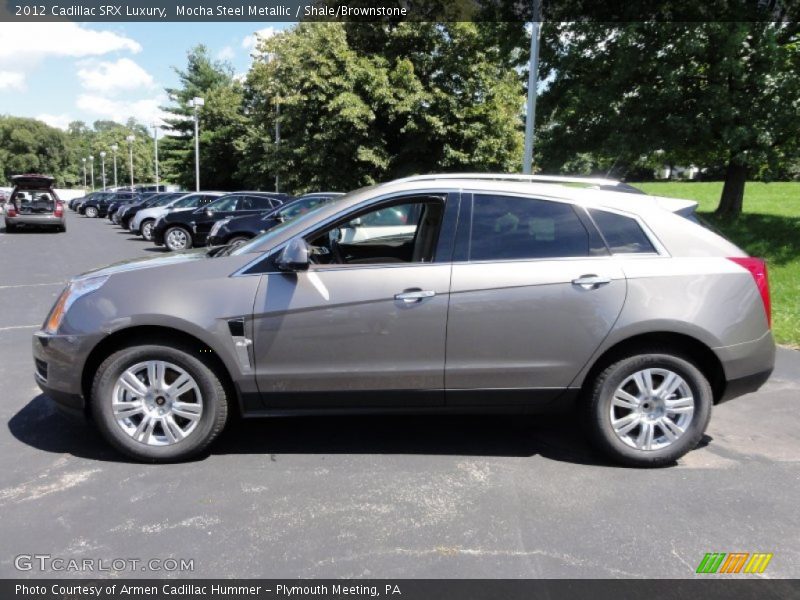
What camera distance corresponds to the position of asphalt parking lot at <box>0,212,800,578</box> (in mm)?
2908

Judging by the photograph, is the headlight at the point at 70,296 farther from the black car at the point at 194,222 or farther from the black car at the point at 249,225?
the black car at the point at 194,222

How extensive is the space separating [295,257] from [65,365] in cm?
152

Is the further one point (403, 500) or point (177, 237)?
point (177, 237)

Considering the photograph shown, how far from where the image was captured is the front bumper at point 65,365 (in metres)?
3.70

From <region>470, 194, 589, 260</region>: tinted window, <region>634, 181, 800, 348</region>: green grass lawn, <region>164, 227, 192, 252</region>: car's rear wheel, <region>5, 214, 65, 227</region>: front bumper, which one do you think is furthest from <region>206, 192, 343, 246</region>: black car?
<region>5, 214, 65, 227</region>: front bumper

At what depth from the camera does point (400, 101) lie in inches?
879

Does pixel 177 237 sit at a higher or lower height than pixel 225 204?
lower

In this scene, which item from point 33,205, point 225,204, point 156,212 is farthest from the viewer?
point 33,205

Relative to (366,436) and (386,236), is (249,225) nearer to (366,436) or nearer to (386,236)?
(386,236)

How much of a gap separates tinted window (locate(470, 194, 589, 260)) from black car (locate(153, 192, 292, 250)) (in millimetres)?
12539

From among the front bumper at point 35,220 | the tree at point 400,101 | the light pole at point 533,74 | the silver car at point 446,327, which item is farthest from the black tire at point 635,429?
the front bumper at point 35,220

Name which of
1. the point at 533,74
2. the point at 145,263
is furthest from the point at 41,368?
the point at 533,74

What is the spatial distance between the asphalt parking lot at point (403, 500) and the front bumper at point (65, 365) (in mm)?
412

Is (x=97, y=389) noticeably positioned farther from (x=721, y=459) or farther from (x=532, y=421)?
(x=721, y=459)
